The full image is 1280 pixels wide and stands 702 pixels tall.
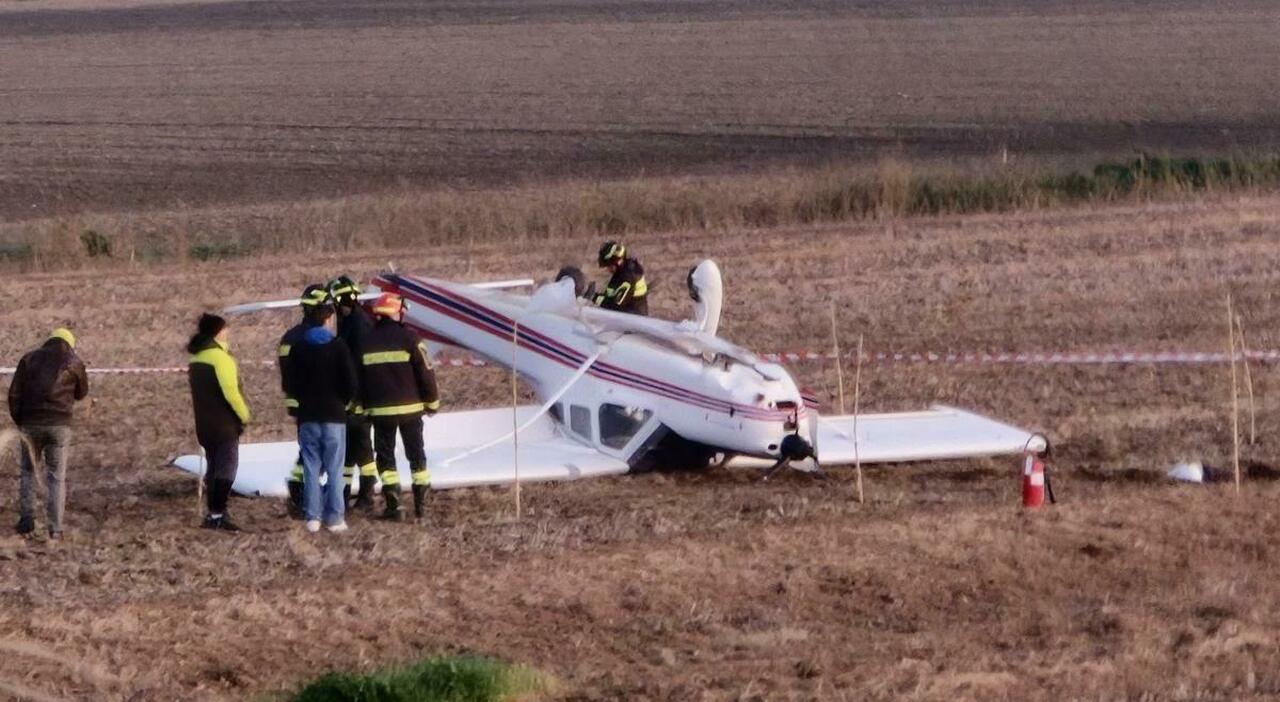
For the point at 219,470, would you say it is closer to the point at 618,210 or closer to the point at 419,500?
the point at 419,500

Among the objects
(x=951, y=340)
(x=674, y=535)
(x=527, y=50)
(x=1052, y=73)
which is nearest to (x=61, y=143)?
(x=527, y=50)

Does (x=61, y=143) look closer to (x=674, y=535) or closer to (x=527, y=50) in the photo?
(x=527, y=50)

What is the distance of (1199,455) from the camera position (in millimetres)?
13766

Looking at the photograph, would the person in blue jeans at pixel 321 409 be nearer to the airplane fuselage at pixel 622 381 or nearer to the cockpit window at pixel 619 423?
the airplane fuselage at pixel 622 381

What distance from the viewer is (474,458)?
13.5 m

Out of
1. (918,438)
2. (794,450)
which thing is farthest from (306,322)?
(918,438)

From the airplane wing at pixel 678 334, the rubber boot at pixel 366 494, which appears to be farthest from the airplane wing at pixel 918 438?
the rubber boot at pixel 366 494

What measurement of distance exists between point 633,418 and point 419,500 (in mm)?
1862

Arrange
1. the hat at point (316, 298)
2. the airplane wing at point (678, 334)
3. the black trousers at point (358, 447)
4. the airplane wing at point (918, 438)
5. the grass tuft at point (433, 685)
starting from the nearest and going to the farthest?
the grass tuft at point (433, 685) → the hat at point (316, 298) → the black trousers at point (358, 447) → the airplane wing at point (918, 438) → the airplane wing at point (678, 334)

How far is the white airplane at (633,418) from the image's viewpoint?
13195 mm

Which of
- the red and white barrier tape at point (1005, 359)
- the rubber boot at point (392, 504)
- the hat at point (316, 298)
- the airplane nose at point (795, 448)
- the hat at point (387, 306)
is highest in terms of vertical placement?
the hat at point (316, 298)

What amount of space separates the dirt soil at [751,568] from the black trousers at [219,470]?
226 millimetres

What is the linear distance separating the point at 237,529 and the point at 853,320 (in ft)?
28.1

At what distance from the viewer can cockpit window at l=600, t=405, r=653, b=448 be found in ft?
45.1
